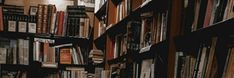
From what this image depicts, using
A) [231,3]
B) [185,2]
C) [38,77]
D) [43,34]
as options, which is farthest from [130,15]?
[38,77]

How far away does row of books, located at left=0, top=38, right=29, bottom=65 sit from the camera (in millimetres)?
3307

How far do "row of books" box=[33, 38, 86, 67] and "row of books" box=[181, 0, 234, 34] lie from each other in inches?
83.7

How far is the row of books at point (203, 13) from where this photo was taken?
4.11 feet

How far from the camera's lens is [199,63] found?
52.8 inches

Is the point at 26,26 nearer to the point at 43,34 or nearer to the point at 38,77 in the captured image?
the point at 43,34

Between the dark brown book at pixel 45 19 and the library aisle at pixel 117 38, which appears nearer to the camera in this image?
the library aisle at pixel 117 38

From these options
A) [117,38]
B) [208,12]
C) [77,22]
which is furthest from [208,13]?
[77,22]

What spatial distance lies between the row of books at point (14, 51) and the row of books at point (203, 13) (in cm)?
220

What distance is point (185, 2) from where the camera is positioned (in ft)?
5.05

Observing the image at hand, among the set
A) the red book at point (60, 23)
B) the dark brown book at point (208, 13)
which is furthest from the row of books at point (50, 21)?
the dark brown book at point (208, 13)

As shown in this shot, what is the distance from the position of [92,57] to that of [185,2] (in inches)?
69.0

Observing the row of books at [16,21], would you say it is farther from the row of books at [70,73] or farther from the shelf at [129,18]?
the shelf at [129,18]

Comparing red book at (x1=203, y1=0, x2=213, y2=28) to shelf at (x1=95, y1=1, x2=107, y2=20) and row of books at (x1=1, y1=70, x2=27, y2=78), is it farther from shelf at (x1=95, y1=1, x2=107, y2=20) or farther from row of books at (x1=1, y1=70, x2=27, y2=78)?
row of books at (x1=1, y1=70, x2=27, y2=78)

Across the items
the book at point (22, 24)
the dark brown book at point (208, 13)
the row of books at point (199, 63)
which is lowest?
the row of books at point (199, 63)
